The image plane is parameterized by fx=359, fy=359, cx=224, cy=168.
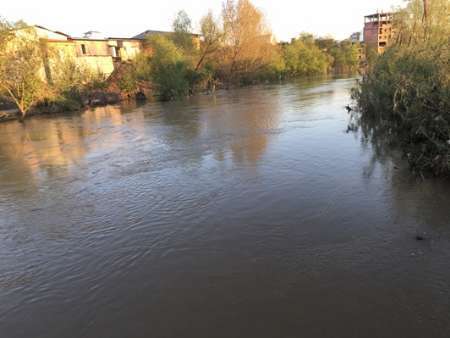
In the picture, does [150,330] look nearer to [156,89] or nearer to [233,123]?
[233,123]

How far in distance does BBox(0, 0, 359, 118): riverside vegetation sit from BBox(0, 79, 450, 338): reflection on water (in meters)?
16.4

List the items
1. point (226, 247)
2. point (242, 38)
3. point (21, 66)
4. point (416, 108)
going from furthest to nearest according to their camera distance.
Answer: point (242, 38) → point (21, 66) → point (416, 108) → point (226, 247)

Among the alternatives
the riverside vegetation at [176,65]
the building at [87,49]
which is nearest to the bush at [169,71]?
the riverside vegetation at [176,65]

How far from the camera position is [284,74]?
5994cm

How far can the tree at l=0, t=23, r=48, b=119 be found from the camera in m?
24.2

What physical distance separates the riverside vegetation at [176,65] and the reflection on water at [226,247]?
1636 cm

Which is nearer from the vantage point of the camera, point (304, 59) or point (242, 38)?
point (242, 38)

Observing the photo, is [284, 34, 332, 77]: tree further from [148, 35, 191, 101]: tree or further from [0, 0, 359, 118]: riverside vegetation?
[148, 35, 191, 101]: tree

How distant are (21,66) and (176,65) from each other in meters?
16.8

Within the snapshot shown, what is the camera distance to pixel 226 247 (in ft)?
19.4

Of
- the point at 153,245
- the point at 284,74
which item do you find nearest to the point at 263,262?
the point at 153,245

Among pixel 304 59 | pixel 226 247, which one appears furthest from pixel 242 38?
pixel 226 247

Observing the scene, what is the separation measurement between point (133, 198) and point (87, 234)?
1.81 meters

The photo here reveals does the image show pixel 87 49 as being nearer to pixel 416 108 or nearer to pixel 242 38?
pixel 242 38
